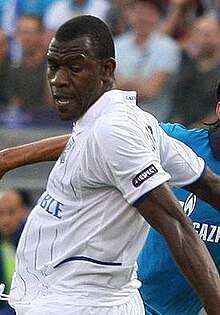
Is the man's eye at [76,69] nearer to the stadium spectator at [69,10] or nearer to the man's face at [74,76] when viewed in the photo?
the man's face at [74,76]

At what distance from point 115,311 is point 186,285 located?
112 cm

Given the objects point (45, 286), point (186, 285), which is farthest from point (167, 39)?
point (45, 286)

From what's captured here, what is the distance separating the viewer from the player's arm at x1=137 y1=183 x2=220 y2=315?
3115 mm

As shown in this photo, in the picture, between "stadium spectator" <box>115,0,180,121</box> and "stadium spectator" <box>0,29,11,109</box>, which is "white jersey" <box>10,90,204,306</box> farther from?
"stadium spectator" <box>0,29,11,109</box>

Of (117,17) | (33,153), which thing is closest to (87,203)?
(33,153)

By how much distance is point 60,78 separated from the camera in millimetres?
3381

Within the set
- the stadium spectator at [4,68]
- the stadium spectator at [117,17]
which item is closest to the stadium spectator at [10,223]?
the stadium spectator at [4,68]

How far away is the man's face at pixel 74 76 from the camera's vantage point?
337 centimetres

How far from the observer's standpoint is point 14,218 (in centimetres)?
750

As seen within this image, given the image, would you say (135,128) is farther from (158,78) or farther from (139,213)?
(158,78)

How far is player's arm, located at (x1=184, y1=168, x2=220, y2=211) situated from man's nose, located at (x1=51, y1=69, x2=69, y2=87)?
681 mm

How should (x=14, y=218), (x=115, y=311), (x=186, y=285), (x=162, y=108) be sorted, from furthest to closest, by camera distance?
(x=162, y=108)
(x=14, y=218)
(x=186, y=285)
(x=115, y=311)

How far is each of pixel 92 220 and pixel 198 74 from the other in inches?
181

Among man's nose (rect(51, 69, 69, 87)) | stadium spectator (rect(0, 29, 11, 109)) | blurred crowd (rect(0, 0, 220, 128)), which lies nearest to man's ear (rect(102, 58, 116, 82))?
man's nose (rect(51, 69, 69, 87))
